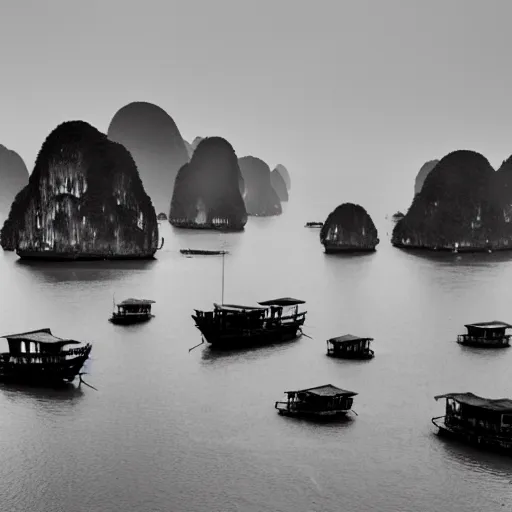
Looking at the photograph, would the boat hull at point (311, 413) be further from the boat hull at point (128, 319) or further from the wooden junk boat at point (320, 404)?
the boat hull at point (128, 319)

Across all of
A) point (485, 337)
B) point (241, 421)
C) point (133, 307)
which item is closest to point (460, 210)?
point (485, 337)

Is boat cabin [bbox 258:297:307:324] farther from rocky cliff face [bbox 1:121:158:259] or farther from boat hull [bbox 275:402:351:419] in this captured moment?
rocky cliff face [bbox 1:121:158:259]

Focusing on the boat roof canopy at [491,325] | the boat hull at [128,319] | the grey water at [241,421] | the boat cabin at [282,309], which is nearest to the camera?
the grey water at [241,421]

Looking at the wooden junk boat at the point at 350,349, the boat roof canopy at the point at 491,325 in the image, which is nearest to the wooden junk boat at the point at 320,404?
the wooden junk boat at the point at 350,349

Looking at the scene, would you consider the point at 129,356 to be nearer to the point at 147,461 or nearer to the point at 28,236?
the point at 147,461

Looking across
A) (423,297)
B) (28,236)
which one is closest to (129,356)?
(423,297)

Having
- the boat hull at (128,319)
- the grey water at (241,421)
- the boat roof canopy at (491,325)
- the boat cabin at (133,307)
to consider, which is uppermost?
the boat cabin at (133,307)

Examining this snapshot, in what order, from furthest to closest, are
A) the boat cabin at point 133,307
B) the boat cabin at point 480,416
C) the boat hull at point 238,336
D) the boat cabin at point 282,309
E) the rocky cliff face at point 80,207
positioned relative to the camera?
the rocky cliff face at point 80,207, the boat cabin at point 133,307, the boat cabin at point 282,309, the boat hull at point 238,336, the boat cabin at point 480,416
